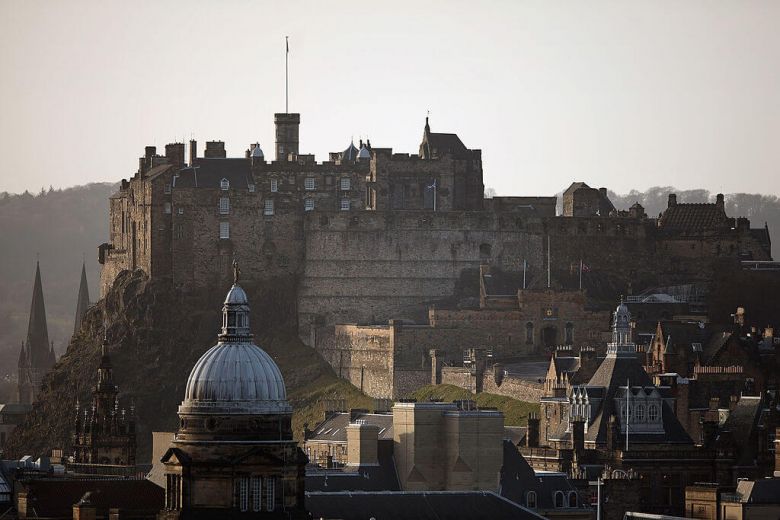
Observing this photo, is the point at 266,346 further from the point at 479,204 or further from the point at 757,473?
the point at 757,473

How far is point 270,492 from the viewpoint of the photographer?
3344 inches

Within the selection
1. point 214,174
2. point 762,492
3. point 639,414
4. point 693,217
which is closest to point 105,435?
point 639,414

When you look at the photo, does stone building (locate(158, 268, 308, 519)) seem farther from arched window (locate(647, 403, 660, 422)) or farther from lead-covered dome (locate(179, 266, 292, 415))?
arched window (locate(647, 403, 660, 422))

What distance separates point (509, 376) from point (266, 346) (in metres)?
19.3

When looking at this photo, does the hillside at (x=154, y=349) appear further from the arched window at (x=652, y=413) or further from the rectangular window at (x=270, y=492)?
the rectangular window at (x=270, y=492)

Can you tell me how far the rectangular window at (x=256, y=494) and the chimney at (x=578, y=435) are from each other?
31733mm

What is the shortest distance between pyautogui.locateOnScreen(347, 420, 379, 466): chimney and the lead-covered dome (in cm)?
1703

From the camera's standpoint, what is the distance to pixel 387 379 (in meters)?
148

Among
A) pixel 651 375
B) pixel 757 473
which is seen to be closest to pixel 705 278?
pixel 651 375

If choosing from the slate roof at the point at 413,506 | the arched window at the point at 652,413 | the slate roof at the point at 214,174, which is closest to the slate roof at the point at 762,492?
the slate roof at the point at 413,506

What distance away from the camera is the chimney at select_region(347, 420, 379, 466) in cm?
10356

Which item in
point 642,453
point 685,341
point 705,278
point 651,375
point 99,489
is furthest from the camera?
point 705,278

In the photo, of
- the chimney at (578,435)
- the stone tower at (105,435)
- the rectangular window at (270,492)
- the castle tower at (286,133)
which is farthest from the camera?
the castle tower at (286,133)

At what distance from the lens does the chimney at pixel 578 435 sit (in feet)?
378
